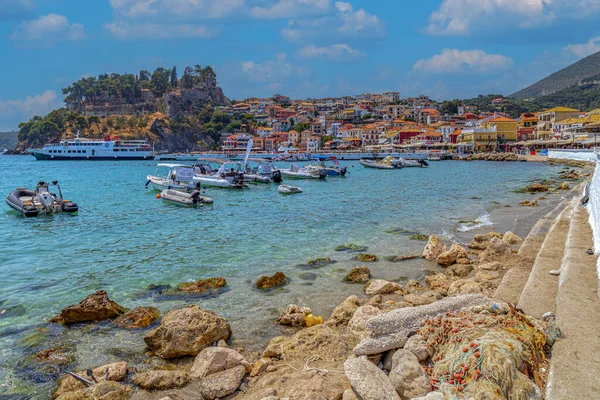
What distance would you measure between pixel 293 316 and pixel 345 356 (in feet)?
6.47

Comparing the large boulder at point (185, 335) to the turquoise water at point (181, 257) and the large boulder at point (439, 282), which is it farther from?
the large boulder at point (439, 282)

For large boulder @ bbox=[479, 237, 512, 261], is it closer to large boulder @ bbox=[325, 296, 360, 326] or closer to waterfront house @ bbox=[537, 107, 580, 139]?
large boulder @ bbox=[325, 296, 360, 326]

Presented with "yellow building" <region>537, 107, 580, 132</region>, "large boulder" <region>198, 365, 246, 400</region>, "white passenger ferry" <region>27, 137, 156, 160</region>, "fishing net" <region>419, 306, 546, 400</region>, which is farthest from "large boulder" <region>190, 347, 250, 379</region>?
"white passenger ferry" <region>27, 137, 156, 160</region>

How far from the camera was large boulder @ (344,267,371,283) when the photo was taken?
10039 millimetres

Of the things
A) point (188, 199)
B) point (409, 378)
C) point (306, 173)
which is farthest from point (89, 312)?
point (306, 173)

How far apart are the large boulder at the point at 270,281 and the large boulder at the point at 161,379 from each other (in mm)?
3945

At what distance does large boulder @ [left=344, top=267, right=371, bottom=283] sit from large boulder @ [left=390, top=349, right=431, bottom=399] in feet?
17.3

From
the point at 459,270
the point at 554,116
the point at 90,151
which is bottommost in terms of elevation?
the point at 459,270

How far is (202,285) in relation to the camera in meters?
9.71

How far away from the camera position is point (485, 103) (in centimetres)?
19575

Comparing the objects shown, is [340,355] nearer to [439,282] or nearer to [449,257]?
[439,282]

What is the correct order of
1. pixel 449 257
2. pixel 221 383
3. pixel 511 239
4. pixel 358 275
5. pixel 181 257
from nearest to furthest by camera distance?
pixel 221 383 → pixel 358 275 → pixel 449 257 → pixel 181 257 → pixel 511 239

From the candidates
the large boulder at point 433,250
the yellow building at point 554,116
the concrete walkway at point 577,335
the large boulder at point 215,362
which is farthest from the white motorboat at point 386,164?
the large boulder at point 215,362

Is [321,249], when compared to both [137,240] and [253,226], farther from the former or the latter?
[137,240]
